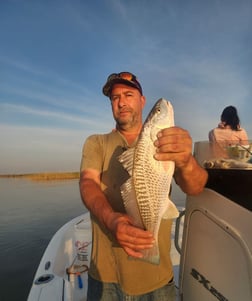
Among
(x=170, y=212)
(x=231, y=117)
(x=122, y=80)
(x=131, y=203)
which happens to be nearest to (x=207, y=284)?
(x=170, y=212)

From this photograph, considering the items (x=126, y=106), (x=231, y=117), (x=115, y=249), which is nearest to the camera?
(x=115, y=249)

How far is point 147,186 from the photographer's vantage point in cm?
195

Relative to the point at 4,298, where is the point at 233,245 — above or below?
above

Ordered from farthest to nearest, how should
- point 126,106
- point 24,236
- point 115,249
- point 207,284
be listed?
point 24,236 < point 126,106 < point 115,249 < point 207,284

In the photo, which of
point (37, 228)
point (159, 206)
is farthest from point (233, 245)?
point (37, 228)

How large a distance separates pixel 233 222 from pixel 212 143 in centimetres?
84

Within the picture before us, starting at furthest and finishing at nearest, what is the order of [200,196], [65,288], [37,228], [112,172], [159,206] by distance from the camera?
1. [37,228]
2. [65,288]
3. [112,172]
4. [200,196]
5. [159,206]

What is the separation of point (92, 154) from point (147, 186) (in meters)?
1.04

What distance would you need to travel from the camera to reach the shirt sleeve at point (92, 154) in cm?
277

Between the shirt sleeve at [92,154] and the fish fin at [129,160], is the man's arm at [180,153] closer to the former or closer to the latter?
the fish fin at [129,160]

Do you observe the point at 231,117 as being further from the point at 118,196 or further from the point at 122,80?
the point at 118,196

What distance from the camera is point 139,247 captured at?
5.94 feet

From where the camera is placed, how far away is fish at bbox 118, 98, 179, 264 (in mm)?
1947

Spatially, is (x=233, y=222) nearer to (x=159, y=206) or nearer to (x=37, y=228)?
(x=159, y=206)
